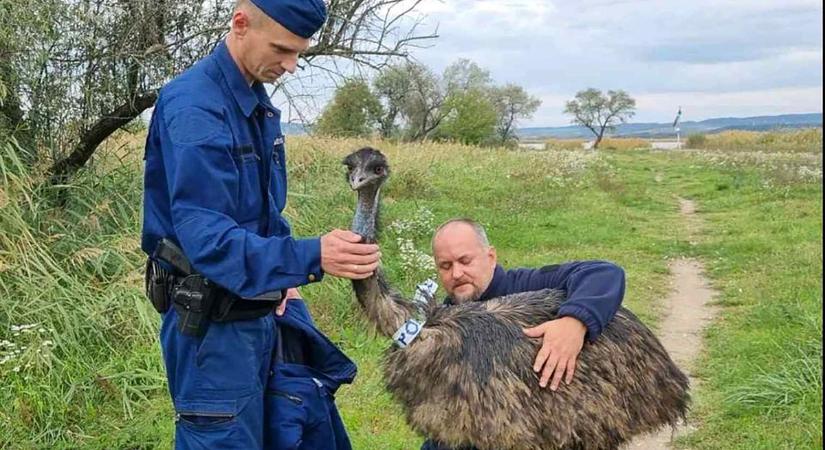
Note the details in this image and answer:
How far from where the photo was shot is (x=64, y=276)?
247 inches

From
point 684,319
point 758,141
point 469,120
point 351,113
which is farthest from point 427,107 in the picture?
point 758,141

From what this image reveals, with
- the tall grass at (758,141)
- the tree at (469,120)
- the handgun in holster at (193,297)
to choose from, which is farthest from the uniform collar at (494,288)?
the tree at (469,120)

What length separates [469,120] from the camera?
137 feet

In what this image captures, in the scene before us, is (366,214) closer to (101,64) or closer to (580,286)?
(580,286)

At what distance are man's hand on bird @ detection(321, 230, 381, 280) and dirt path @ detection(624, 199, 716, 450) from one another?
3.00m

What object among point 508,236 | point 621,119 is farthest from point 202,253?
point 621,119

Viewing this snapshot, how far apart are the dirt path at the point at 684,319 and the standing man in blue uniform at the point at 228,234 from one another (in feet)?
9.65

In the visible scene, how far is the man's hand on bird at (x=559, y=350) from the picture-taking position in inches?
115

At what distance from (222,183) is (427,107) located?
2020 cm

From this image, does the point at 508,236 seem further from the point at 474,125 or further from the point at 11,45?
the point at 474,125

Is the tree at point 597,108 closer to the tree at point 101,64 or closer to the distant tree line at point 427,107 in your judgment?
the distant tree line at point 427,107

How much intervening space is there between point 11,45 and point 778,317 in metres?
6.53

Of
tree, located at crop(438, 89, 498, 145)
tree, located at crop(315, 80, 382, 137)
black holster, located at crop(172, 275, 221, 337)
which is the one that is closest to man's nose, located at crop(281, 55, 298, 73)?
black holster, located at crop(172, 275, 221, 337)

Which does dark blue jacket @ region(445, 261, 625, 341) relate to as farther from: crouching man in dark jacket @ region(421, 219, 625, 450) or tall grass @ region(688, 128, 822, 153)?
tall grass @ region(688, 128, 822, 153)
